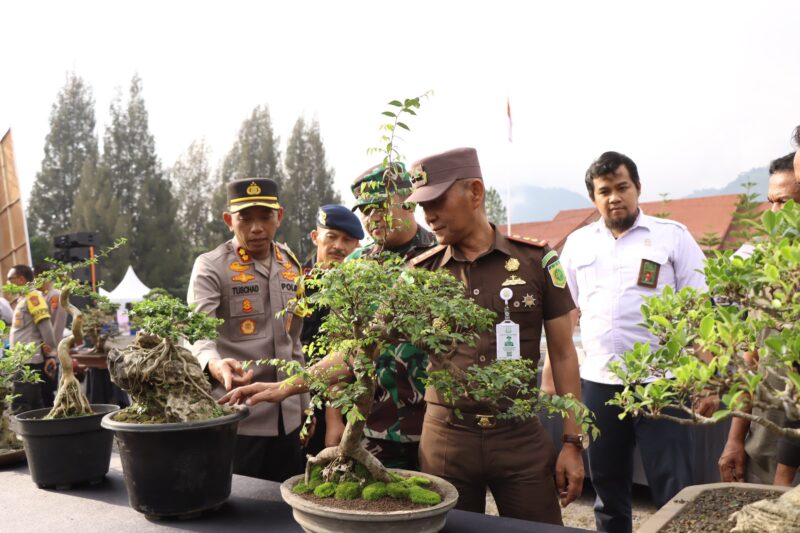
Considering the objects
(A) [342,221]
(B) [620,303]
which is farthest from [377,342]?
(B) [620,303]

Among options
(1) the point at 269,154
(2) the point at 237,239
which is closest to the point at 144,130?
(1) the point at 269,154

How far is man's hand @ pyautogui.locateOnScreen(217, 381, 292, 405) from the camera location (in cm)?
169

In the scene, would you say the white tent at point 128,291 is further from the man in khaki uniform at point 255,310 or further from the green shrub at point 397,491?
the green shrub at point 397,491

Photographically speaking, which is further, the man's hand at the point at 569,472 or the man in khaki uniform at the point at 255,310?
the man in khaki uniform at the point at 255,310

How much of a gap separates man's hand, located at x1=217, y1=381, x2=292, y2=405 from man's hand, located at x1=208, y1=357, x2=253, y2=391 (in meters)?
0.08

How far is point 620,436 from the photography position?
2.69 meters

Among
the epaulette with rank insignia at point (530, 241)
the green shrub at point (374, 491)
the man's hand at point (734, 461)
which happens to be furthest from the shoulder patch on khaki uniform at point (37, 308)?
the man's hand at point (734, 461)

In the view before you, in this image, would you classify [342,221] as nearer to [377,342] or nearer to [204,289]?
[204,289]

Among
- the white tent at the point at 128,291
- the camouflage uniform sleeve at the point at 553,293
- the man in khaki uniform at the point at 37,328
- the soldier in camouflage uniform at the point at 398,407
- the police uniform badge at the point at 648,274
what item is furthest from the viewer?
the white tent at the point at 128,291

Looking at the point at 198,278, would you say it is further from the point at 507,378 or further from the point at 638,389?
the point at 638,389

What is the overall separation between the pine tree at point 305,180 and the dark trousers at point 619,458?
3461cm

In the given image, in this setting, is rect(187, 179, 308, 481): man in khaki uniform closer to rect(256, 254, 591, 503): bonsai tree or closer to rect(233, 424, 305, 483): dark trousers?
rect(233, 424, 305, 483): dark trousers

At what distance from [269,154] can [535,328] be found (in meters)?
37.8

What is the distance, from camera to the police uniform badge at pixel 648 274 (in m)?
2.74
